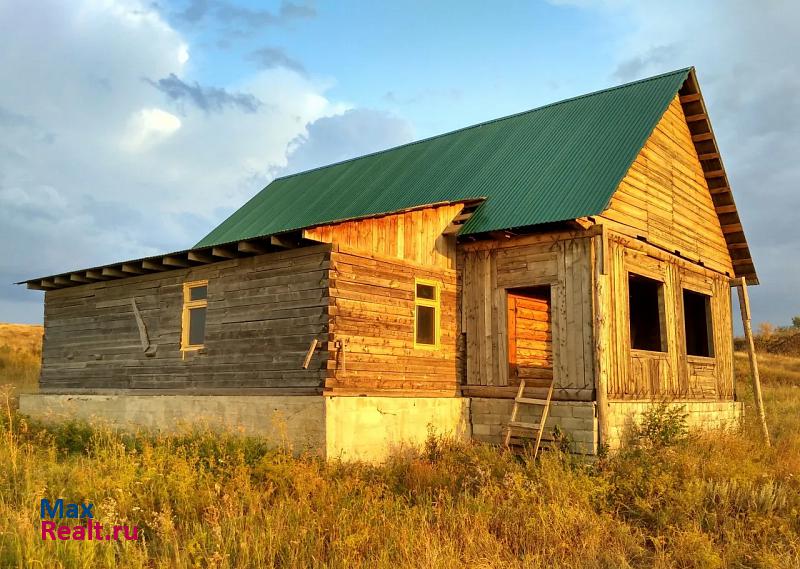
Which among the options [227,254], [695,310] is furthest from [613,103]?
[227,254]

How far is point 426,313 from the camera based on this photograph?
1569cm

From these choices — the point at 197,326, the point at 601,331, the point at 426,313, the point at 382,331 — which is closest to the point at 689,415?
the point at 601,331

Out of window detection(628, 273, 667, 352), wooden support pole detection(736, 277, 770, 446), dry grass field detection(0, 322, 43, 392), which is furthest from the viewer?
dry grass field detection(0, 322, 43, 392)

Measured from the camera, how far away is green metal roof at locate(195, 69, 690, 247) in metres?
15.8

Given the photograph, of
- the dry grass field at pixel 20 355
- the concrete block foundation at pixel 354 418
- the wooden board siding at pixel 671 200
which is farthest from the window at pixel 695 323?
the dry grass field at pixel 20 355

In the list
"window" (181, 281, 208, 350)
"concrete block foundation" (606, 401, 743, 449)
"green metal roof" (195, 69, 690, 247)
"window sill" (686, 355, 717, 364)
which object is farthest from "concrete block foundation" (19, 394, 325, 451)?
"window sill" (686, 355, 717, 364)

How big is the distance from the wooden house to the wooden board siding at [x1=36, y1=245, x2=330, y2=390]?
0.15 ft

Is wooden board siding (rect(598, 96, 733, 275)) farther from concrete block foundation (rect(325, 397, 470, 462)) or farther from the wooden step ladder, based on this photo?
concrete block foundation (rect(325, 397, 470, 462))

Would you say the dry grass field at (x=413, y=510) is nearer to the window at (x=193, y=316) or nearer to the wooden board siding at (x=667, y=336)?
the wooden board siding at (x=667, y=336)

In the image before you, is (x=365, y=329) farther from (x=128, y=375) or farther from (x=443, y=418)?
(x=128, y=375)

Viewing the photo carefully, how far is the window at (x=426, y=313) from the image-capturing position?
1534 centimetres

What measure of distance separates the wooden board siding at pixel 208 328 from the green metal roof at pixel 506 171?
1.62 meters

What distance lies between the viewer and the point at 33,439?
50.7ft

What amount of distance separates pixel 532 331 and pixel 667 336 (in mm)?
3333
